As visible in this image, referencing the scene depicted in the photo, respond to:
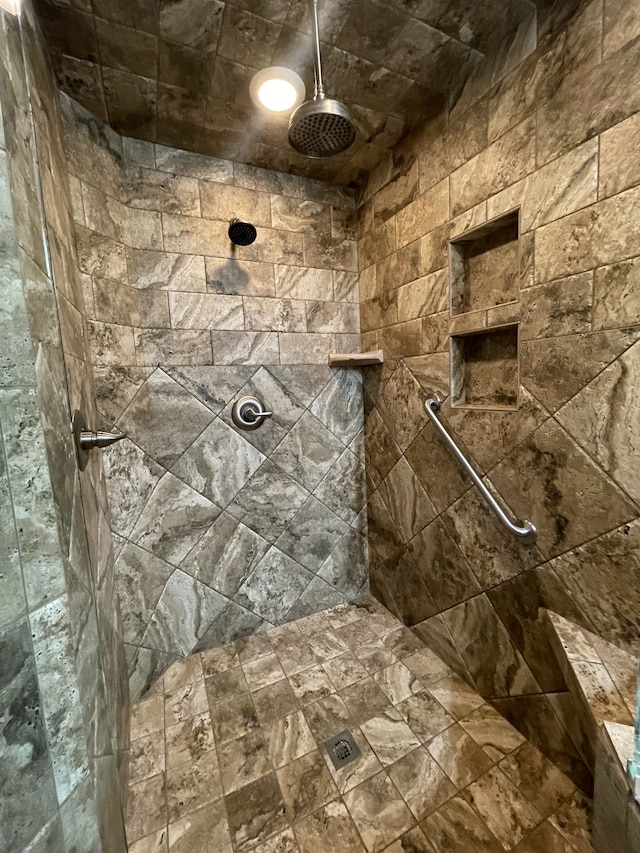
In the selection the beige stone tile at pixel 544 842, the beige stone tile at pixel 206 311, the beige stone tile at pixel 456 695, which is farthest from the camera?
the beige stone tile at pixel 206 311

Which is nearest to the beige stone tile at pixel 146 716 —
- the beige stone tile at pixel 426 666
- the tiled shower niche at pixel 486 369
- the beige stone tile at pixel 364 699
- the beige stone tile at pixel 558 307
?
the beige stone tile at pixel 364 699

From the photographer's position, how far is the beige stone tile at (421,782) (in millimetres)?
1057

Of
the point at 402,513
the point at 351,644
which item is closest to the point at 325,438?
the point at 402,513

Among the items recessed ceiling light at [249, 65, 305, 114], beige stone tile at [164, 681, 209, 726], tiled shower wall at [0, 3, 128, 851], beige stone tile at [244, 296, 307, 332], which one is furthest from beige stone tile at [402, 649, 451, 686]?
recessed ceiling light at [249, 65, 305, 114]

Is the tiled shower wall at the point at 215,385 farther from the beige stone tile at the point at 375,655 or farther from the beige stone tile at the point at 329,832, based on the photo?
the beige stone tile at the point at 329,832

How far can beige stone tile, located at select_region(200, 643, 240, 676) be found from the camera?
161 cm

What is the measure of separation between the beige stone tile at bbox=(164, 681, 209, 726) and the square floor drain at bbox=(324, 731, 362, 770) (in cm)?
58

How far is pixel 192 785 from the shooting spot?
3.74 ft

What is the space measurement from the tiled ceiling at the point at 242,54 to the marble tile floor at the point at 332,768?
259 cm

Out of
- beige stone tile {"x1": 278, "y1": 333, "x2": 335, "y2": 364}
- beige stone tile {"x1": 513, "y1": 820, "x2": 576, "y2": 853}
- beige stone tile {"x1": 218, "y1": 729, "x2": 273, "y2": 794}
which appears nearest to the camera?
beige stone tile {"x1": 513, "y1": 820, "x2": 576, "y2": 853}

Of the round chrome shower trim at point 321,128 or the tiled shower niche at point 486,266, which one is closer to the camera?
the round chrome shower trim at point 321,128

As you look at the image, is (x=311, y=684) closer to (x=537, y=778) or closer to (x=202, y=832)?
(x=202, y=832)

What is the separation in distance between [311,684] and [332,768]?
349 mm

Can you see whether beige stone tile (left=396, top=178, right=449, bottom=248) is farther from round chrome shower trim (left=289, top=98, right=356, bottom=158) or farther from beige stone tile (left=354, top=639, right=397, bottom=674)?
beige stone tile (left=354, top=639, right=397, bottom=674)
